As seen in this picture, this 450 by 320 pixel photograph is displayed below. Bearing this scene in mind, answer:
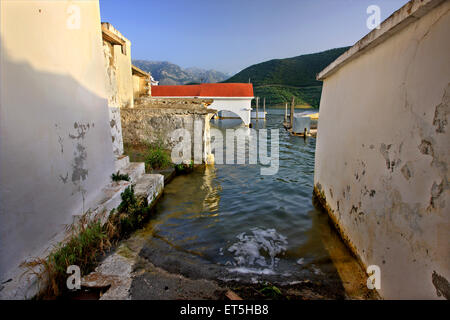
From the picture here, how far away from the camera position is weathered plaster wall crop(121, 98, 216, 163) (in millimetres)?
8844

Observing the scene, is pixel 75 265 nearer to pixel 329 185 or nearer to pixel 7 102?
pixel 7 102

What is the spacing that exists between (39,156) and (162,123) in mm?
6535

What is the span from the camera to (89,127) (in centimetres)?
361

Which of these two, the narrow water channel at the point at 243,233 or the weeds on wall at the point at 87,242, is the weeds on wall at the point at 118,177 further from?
the narrow water channel at the point at 243,233

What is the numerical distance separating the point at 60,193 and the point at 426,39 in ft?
13.5

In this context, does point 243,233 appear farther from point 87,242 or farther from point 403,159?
point 403,159

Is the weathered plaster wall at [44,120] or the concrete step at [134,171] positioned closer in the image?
the weathered plaster wall at [44,120]

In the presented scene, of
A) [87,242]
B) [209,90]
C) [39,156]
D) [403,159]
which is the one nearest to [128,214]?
[87,242]

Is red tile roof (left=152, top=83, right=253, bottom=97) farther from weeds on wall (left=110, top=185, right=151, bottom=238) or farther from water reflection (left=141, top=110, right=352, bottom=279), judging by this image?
weeds on wall (left=110, top=185, right=151, bottom=238)

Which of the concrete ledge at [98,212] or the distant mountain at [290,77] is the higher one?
the distant mountain at [290,77]

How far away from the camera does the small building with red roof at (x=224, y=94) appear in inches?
873

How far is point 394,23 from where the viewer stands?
2361mm

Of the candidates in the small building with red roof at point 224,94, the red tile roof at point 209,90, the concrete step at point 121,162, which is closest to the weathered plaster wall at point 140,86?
the concrete step at point 121,162

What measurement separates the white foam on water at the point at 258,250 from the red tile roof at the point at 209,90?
63.0 ft
